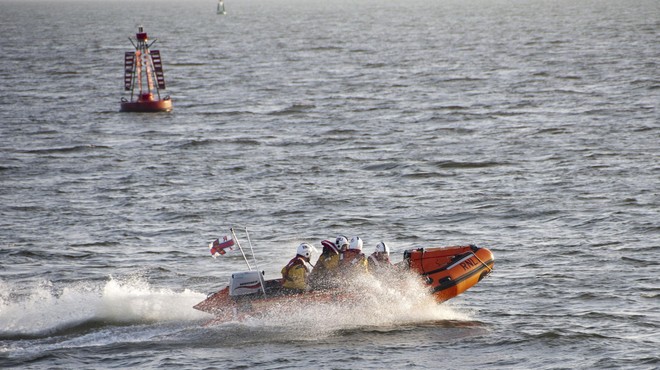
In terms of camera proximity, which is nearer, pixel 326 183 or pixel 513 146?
pixel 326 183

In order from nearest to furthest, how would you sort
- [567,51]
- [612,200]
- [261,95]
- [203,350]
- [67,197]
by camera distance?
[203,350]
[612,200]
[67,197]
[261,95]
[567,51]

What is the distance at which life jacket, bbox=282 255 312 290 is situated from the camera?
61.5 ft

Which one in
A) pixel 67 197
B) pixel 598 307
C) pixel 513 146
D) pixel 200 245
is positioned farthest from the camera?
Answer: pixel 513 146

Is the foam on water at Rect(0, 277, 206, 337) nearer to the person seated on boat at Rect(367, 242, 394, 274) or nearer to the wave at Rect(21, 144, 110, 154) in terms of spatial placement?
the person seated on boat at Rect(367, 242, 394, 274)

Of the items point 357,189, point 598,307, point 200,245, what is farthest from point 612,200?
point 200,245

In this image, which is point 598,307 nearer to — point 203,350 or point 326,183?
point 203,350

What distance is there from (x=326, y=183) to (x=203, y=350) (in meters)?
14.9

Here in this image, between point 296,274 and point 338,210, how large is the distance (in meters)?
9.68

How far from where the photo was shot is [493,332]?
1867cm

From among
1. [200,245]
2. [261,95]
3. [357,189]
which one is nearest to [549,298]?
[200,245]

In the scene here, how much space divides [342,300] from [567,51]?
223 ft

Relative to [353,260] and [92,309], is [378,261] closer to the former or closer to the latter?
[353,260]

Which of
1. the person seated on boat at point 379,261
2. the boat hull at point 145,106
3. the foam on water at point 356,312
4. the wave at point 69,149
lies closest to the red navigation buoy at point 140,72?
the boat hull at point 145,106

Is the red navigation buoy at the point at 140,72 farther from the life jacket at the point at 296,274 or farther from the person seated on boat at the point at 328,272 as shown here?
the life jacket at the point at 296,274
